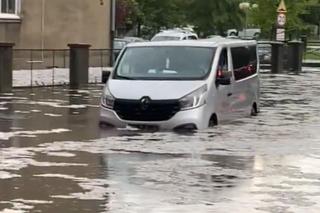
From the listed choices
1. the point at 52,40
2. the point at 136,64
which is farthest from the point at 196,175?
the point at 52,40

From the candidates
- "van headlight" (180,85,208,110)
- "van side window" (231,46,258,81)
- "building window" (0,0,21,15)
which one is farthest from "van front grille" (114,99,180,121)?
"building window" (0,0,21,15)

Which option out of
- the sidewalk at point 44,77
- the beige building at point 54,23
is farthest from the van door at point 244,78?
the beige building at point 54,23

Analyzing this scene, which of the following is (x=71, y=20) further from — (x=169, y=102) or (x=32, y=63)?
(x=169, y=102)

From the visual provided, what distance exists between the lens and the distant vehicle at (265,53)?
42625 mm

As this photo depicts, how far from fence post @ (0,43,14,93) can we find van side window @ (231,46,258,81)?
7791mm

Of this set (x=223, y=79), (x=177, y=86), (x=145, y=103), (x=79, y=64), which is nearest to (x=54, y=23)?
(x=79, y=64)

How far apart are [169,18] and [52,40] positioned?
31724 mm

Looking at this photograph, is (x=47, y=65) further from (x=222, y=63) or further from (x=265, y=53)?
(x=222, y=63)

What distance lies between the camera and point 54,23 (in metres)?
34.0

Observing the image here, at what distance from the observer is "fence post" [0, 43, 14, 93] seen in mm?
23375

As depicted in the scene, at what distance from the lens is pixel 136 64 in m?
15.9

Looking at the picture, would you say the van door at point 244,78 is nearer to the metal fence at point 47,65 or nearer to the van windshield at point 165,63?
the van windshield at point 165,63

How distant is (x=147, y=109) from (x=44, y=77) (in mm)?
14351

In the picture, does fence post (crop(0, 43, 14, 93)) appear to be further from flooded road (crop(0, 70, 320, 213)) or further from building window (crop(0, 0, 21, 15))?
building window (crop(0, 0, 21, 15))
